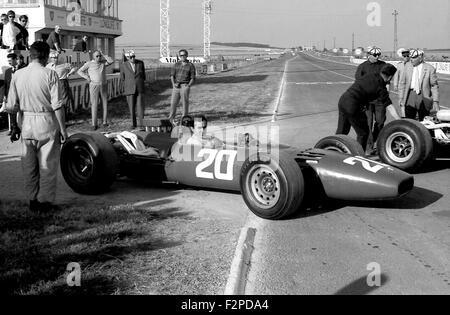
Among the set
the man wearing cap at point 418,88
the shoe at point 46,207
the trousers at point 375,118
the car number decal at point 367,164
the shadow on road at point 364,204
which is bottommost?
the shadow on road at point 364,204

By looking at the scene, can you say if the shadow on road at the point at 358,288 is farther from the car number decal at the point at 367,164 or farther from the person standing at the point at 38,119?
the person standing at the point at 38,119

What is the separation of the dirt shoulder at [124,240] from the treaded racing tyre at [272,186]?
30 centimetres

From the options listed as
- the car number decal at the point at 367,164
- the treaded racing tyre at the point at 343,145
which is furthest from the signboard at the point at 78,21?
the car number decal at the point at 367,164

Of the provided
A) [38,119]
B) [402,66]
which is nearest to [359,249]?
[38,119]

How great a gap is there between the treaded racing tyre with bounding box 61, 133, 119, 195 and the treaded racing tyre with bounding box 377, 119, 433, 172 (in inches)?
168

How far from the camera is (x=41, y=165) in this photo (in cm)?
638

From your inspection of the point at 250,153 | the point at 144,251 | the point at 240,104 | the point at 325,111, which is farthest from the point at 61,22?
Result: the point at 144,251

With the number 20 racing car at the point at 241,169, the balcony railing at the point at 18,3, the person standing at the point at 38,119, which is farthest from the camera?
the balcony railing at the point at 18,3

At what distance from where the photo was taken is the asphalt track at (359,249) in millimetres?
4340

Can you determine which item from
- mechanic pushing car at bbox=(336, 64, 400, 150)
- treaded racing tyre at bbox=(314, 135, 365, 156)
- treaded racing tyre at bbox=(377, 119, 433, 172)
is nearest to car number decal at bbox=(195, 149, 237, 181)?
treaded racing tyre at bbox=(314, 135, 365, 156)

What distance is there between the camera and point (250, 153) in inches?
265

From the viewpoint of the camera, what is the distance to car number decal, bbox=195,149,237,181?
678 cm

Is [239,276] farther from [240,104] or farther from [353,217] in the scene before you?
[240,104]

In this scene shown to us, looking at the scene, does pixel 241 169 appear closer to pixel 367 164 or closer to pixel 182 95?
pixel 367 164
